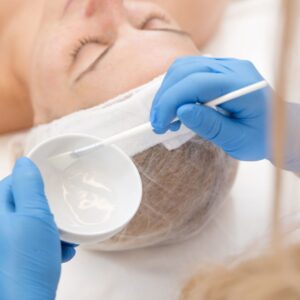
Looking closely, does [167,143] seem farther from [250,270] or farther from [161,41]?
[250,270]

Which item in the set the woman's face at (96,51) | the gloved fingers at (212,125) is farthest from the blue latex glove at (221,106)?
the woman's face at (96,51)

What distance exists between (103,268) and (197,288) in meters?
0.60

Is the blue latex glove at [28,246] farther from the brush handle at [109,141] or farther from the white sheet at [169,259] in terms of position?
the white sheet at [169,259]

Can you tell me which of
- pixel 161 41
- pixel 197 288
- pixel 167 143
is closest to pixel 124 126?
pixel 167 143

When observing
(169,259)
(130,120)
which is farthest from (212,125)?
(169,259)

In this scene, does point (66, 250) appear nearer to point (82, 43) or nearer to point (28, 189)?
point (28, 189)

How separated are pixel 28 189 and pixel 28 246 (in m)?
0.10

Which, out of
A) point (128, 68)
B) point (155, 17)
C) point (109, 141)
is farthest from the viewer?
point (155, 17)

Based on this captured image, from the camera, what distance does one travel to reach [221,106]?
1035 mm

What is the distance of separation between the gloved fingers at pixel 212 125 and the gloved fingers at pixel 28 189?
280mm

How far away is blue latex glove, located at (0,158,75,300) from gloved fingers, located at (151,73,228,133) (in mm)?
247

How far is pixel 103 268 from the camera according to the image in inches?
51.9

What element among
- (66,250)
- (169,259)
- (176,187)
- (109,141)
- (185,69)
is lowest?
(169,259)

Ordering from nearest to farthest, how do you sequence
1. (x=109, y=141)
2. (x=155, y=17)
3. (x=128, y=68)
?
(x=109, y=141), (x=128, y=68), (x=155, y=17)
